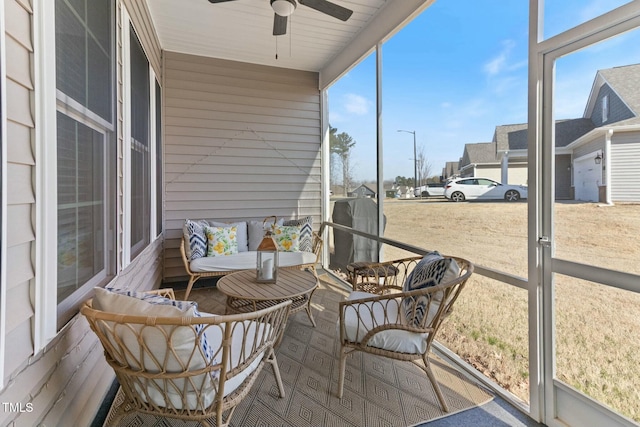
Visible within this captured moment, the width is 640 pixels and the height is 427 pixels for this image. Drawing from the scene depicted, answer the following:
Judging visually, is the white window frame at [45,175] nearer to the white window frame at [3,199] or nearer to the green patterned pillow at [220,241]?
the white window frame at [3,199]

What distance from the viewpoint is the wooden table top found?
2.42 metres

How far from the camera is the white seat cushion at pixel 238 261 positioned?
12.6 ft

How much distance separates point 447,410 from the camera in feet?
6.06

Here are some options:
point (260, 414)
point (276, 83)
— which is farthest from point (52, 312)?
point (276, 83)

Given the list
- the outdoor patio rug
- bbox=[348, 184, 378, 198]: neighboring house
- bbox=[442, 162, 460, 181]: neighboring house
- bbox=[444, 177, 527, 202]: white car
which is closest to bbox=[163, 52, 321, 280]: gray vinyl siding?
bbox=[348, 184, 378, 198]: neighboring house

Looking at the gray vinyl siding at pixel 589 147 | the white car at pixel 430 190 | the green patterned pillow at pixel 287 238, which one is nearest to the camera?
the gray vinyl siding at pixel 589 147

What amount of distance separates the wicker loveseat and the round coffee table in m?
0.95

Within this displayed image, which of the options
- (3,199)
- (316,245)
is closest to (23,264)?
(3,199)

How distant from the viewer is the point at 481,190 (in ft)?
7.55

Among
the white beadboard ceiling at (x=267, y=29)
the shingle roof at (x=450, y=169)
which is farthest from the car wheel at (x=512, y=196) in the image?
the white beadboard ceiling at (x=267, y=29)

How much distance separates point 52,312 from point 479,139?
2.61m

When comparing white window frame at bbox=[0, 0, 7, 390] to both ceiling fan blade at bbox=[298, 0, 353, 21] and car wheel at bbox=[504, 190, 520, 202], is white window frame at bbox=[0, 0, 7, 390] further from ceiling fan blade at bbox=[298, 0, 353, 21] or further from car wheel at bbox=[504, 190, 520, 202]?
car wheel at bbox=[504, 190, 520, 202]

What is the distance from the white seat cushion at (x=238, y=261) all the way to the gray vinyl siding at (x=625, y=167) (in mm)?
3148

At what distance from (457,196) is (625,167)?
110 cm
